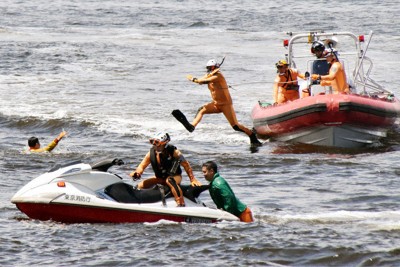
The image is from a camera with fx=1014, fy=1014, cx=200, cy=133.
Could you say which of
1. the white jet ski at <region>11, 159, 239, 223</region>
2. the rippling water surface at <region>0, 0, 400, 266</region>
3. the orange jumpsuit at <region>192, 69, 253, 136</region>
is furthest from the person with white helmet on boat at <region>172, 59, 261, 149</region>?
the white jet ski at <region>11, 159, 239, 223</region>

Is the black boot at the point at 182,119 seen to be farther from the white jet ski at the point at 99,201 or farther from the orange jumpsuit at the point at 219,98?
the white jet ski at the point at 99,201

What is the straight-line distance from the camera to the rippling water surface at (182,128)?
12.4 metres

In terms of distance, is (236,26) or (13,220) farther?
(236,26)

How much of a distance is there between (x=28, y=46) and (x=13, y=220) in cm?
2183

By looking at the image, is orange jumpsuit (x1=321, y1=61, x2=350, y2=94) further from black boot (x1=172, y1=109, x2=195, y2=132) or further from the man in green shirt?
the man in green shirt

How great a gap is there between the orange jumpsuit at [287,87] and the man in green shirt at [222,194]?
24.1ft

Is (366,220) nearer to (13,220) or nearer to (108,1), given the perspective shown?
(13,220)

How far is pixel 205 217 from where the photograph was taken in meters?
13.0

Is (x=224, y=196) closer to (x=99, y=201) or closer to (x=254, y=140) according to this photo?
(x=99, y=201)

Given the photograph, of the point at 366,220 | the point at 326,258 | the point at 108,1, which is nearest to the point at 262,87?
the point at 366,220

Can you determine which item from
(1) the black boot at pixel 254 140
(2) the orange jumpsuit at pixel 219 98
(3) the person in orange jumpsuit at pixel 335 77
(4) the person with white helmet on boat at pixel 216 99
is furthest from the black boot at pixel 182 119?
(3) the person in orange jumpsuit at pixel 335 77

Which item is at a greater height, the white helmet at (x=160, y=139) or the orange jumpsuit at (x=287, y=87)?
the orange jumpsuit at (x=287, y=87)

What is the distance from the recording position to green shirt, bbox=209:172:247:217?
12992mm

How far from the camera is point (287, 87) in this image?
20266mm
